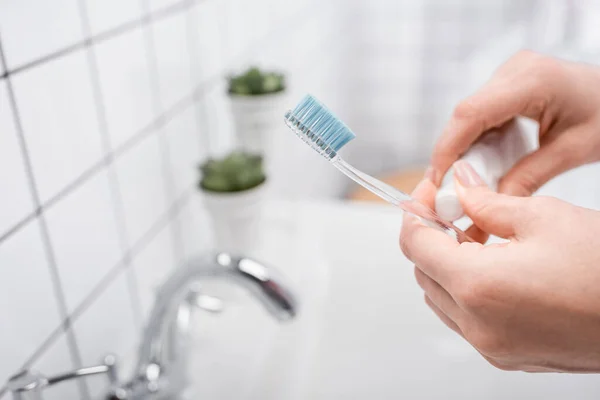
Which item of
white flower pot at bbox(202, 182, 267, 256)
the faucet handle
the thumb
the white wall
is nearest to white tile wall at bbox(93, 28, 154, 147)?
the white wall

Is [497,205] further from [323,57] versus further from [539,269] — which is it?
[323,57]

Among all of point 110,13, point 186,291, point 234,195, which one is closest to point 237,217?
point 234,195

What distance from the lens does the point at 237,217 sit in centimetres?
63

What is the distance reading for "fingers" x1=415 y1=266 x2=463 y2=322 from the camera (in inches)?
13.9

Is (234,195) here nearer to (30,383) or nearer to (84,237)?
(84,237)

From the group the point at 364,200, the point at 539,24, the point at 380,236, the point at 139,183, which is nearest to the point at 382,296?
the point at 380,236

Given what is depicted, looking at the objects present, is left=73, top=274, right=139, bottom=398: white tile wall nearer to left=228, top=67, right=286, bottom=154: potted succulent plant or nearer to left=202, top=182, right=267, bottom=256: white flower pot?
left=202, top=182, right=267, bottom=256: white flower pot

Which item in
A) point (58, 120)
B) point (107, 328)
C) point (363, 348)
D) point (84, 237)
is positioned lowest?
point (363, 348)

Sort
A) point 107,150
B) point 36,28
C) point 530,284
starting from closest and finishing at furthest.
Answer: point 530,284
point 36,28
point 107,150

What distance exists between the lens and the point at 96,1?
0.49 meters

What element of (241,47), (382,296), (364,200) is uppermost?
(241,47)

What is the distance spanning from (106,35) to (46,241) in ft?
0.61

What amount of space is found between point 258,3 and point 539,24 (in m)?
0.80

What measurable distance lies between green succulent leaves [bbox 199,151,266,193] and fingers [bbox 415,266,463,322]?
0.91ft
